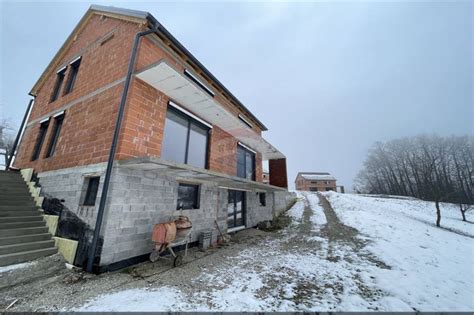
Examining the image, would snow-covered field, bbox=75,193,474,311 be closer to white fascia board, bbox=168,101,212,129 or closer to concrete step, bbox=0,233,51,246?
concrete step, bbox=0,233,51,246

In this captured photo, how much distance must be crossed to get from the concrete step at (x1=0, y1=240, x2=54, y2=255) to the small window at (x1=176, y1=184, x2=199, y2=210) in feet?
11.9

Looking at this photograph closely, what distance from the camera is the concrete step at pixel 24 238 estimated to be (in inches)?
179

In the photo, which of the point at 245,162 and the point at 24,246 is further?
the point at 245,162

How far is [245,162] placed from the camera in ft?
37.8

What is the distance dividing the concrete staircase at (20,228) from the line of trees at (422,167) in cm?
3147

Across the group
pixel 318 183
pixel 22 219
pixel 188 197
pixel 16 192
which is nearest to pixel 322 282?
pixel 188 197

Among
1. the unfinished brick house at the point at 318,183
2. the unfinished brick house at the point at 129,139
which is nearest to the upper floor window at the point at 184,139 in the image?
the unfinished brick house at the point at 129,139

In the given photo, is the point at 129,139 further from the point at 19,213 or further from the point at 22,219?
Result: the point at 19,213

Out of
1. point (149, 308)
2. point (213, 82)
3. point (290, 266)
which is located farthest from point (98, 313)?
point (213, 82)

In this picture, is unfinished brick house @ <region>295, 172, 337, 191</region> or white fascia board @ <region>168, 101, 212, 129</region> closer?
white fascia board @ <region>168, 101, 212, 129</region>

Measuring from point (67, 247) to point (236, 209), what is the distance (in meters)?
7.00

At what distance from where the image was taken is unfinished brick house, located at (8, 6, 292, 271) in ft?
15.5

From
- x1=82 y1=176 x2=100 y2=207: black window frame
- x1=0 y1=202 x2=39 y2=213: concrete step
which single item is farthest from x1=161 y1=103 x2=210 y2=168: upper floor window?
x1=0 y1=202 x2=39 y2=213: concrete step

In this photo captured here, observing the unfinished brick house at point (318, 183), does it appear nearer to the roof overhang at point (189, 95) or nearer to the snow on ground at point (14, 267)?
the roof overhang at point (189, 95)
